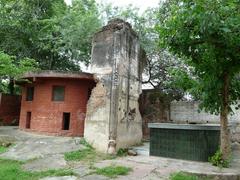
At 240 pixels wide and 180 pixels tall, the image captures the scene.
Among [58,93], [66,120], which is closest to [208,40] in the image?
[58,93]

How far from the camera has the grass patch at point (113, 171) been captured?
7574 millimetres

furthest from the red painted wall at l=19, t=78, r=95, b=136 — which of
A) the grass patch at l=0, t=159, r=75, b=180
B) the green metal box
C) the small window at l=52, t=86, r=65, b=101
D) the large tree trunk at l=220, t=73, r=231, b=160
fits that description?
the large tree trunk at l=220, t=73, r=231, b=160

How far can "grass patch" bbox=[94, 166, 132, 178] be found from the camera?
7.57m

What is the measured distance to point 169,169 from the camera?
815cm

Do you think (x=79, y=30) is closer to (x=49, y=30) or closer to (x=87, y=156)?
(x=49, y=30)

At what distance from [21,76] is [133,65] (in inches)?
231

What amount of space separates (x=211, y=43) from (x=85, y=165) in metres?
5.37

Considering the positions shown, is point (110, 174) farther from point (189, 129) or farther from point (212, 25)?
point (212, 25)

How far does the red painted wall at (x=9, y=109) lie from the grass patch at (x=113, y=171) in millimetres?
13045

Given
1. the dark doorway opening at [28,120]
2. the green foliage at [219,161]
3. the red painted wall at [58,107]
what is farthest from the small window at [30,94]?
the green foliage at [219,161]

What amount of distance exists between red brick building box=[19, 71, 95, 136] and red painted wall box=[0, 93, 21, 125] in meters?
5.94

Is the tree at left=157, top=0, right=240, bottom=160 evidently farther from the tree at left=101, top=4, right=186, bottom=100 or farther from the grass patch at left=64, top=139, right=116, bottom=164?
the tree at left=101, top=4, right=186, bottom=100

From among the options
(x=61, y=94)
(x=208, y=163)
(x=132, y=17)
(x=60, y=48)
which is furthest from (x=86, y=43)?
(x=208, y=163)

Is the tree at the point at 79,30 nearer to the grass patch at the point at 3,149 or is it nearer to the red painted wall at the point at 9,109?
the red painted wall at the point at 9,109
